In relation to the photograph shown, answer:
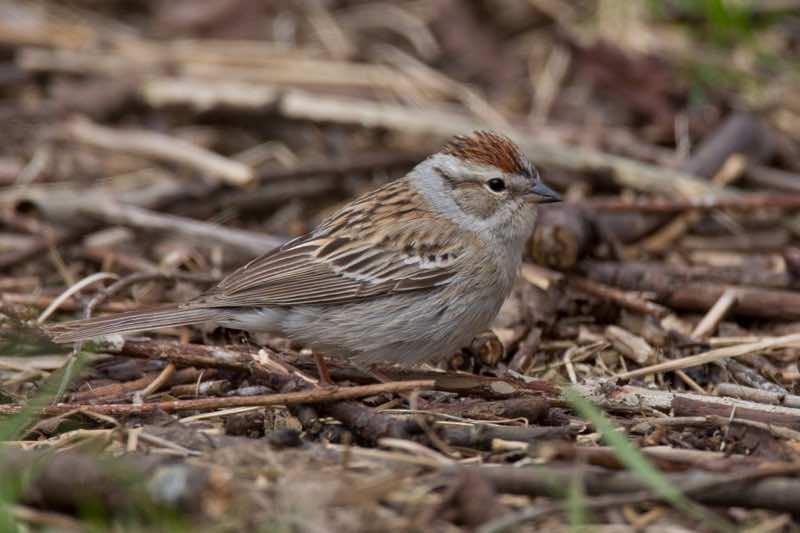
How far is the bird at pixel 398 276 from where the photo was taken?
5117 mm

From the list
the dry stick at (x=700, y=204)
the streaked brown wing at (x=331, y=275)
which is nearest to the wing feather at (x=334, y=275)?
the streaked brown wing at (x=331, y=275)

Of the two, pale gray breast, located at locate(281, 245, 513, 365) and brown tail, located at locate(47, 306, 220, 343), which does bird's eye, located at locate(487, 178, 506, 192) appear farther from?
brown tail, located at locate(47, 306, 220, 343)

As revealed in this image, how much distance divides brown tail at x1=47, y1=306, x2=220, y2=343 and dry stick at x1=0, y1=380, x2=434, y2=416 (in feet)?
1.45

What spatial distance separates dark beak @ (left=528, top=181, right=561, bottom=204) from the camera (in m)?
5.36

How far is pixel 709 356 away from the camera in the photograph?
5.20 m

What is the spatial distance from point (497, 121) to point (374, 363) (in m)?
3.29

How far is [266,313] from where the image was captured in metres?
5.21

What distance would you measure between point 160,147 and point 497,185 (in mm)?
3175

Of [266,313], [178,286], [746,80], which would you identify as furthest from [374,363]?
[746,80]

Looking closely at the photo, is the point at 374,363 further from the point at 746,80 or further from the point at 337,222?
the point at 746,80

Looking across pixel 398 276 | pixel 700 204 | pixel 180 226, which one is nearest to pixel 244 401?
Result: pixel 398 276

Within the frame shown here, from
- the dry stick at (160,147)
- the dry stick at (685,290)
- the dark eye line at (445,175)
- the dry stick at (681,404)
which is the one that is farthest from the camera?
the dry stick at (160,147)

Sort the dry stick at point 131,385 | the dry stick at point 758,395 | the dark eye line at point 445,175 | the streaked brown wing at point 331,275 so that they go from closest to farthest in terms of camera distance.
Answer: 1. the dry stick at point 758,395
2. the dry stick at point 131,385
3. the streaked brown wing at point 331,275
4. the dark eye line at point 445,175

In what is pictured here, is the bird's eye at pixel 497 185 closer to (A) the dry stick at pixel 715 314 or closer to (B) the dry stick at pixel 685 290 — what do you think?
(B) the dry stick at pixel 685 290
